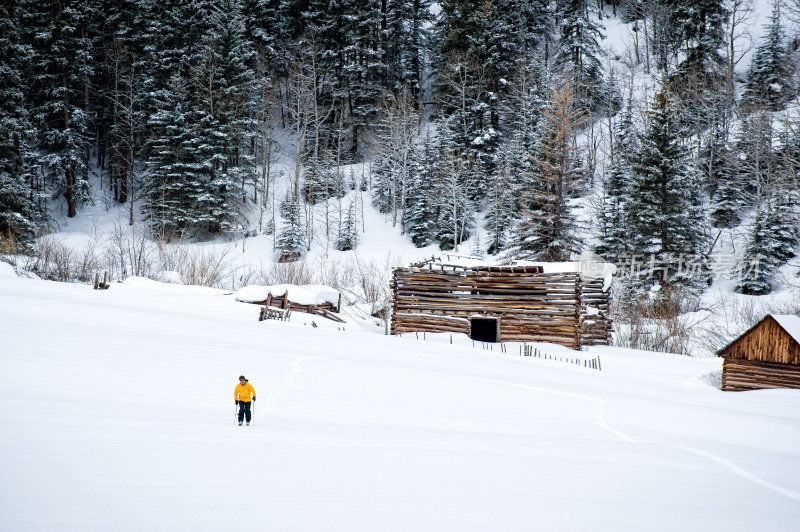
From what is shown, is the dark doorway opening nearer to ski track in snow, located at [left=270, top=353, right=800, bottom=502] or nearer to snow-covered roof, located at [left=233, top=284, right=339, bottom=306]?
snow-covered roof, located at [left=233, top=284, right=339, bottom=306]

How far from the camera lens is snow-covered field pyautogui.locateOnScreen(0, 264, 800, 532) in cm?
314

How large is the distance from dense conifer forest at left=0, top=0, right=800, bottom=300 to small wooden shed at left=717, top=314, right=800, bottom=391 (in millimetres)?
13841

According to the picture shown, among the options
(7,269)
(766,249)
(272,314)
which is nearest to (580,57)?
(766,249)

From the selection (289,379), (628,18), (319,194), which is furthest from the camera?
(628,18)

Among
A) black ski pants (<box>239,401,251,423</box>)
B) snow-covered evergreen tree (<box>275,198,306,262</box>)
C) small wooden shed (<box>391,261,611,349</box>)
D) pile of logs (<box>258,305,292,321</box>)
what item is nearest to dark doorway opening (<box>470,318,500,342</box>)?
small wooden shed (<box>391,261,611,349</box>)

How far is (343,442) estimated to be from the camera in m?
5.12

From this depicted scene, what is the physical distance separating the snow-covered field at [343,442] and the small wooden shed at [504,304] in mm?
7030

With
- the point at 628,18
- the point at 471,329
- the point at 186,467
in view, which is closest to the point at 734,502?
the point at 186,467

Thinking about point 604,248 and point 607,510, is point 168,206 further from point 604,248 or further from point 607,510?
point 607,510

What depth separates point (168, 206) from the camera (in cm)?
3575

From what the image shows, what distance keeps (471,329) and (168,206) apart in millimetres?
26365

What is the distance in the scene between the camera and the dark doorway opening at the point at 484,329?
21078 millimetres

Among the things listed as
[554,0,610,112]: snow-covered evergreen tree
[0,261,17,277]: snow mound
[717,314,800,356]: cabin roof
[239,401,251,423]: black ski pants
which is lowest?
[239,401,251,423]: black ski pants

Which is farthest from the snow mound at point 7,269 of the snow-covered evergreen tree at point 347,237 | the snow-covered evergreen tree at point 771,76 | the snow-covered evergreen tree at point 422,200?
the snow-covered evergreen tree at point 771,76
